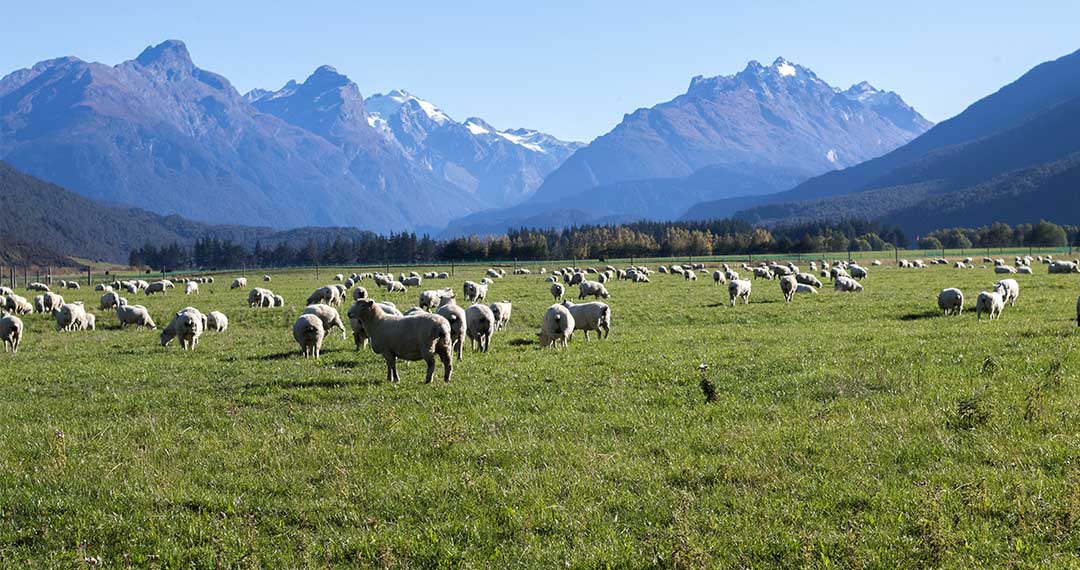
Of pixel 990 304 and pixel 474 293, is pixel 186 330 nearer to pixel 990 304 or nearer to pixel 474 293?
pixel 474 293

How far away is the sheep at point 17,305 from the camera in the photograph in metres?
43.7

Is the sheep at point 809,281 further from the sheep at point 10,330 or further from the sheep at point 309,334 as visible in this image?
the sheep at point 10,330

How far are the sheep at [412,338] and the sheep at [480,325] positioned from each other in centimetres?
573

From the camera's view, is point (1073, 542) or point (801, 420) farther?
point (801, 420)

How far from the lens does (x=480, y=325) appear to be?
24.1 meters

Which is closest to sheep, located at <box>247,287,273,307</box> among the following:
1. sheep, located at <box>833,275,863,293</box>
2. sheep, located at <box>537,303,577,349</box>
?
sheep, located at <box>537,303,577,349</box>

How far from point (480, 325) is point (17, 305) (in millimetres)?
34243

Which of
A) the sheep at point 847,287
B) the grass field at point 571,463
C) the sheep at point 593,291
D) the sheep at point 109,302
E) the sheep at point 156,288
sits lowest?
the grass field at point 571,463

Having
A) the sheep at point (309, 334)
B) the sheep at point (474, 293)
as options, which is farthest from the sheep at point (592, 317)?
the sheep at point (474, 293)

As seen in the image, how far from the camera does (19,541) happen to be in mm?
9086

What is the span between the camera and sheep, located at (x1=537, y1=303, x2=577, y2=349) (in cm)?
2470

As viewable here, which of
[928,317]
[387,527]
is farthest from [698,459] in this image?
[928,317]

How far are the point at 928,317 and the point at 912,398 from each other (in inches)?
697

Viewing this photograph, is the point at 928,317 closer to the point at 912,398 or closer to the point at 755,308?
the point at 755,308
